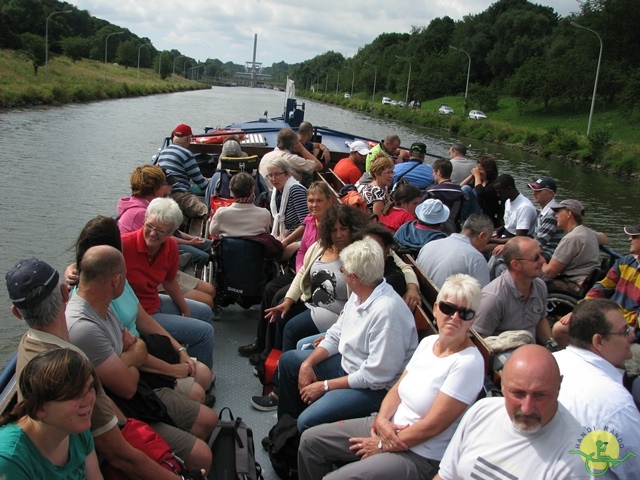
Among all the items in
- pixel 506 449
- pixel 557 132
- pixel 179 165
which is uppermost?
pixel 557 132

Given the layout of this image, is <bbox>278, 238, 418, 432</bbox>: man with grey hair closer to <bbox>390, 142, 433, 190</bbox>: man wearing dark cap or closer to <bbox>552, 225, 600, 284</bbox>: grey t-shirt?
<bbox>552, 225, 600, 284</bbox>: grey t-shirt

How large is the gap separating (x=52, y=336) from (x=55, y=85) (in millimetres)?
43836

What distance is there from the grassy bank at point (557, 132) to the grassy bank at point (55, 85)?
2507 cm

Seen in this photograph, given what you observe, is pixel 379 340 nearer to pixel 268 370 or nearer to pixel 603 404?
pixel 603 404

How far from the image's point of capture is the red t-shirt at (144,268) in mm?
3748

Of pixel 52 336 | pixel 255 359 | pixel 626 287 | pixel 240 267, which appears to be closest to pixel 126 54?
pixel 240 267

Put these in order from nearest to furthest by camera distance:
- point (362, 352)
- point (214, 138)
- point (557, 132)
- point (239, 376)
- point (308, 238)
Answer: point (362, 352) → point (239, 376) → point (308, 238) → point (214, 138) → point (557, 132)

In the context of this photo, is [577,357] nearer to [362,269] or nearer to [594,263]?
[362,269]

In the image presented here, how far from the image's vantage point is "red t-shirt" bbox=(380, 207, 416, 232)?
501 cm

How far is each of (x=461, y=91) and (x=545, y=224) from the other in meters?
64.9

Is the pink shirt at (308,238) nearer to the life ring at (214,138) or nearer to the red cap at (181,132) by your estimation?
the red cap at (181,132)

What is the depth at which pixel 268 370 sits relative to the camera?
392 centimetres

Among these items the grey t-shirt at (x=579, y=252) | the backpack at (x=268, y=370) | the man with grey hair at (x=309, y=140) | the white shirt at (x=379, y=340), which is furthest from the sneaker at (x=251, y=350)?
the man with grey hair at (x=309, y=140)

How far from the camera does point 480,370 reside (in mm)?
2564
